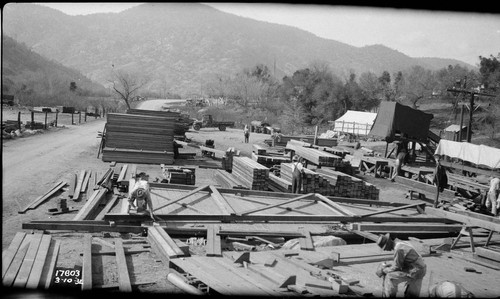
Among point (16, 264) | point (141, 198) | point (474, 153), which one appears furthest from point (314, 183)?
point (16, 264)

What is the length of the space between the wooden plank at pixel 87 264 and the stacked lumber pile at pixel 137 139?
465 inches

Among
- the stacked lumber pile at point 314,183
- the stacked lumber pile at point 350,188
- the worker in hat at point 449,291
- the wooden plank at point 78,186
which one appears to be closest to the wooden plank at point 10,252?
the wooden plank at point 78,186

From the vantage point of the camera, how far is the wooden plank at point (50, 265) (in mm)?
5787

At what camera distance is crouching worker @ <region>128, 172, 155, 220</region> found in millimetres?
8867

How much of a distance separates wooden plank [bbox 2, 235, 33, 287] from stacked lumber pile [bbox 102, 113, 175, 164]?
12414 millimetres

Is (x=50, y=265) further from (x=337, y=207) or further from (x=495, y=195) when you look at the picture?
(x=495, y=195)

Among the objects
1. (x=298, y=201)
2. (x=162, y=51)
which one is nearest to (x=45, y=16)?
(x=162, y=51)

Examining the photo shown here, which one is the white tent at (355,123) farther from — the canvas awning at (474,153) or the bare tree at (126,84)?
the canvas awning at (474,153)

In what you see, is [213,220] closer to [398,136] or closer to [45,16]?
[398,136]

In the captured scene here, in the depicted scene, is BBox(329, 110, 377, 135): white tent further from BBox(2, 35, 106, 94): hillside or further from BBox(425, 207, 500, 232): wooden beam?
BBox(2, 35, 106, 94): hillside

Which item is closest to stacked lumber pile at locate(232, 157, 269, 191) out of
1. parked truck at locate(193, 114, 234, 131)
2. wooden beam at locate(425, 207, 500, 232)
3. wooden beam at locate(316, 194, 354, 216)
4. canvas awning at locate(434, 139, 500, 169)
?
wooden beam at locate(316, 194, 354, 216)

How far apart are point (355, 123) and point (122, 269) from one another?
40.5 metres

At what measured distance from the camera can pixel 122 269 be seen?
6.70m

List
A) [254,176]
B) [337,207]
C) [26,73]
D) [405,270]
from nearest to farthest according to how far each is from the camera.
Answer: [405,270] < [337,207] < [254,176] < [26,73]
